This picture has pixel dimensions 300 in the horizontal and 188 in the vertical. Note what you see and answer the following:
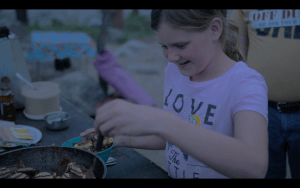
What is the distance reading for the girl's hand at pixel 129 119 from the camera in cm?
84

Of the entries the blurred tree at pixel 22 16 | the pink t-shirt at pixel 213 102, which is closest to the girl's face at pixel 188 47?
the pink t-shirt at pixel 213 102

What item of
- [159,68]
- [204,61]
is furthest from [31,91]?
[159,68]

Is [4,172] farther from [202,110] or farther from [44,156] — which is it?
[202,110]

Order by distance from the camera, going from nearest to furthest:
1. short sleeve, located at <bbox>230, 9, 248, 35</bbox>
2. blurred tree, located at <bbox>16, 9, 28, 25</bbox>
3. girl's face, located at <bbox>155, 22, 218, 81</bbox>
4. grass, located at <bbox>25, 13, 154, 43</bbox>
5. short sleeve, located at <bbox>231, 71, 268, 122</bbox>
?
short sleeve, located at <bbox>231, 71, 268, 122</bbox>, girl's face, located at <bbox>155, 22, 218, 81</bbox>, short sleeve, located at <bbox>230, 9, 248, 35</bbox>, blurred tree, located at <bbox>16, 9, 28, 25</bbox>, grass, located at <bbox>25, 13, 154, 43</bbox>

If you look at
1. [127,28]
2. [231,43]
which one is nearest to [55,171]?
[231,43]

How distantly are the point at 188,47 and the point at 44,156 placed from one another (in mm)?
828

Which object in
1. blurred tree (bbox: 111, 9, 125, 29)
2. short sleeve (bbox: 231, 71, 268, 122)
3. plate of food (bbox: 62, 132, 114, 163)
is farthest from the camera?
blurred tree (bbox: 111, 9, 125, 29)

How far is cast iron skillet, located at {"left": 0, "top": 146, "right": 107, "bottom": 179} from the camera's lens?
3.59 feet

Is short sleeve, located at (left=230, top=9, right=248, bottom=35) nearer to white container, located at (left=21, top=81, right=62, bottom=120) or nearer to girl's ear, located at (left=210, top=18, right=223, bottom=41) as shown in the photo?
girl's ear, located at (left=210, top=18, right=223, bottom=41)

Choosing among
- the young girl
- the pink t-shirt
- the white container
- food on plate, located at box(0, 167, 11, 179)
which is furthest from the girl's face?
the white container

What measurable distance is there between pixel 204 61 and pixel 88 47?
5217 millimetres

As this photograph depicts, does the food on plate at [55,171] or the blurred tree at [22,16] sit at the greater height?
the blurred tree at [22,16]

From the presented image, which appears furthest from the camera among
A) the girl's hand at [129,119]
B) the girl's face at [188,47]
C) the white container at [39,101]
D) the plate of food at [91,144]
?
the white container at [39,101]

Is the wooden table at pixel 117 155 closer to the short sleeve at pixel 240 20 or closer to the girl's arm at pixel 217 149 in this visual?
the girl's arm at pixel 217 149
